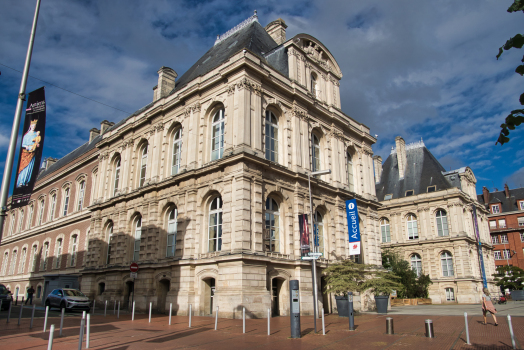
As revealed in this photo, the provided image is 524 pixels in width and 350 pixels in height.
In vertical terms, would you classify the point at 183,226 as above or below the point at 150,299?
above

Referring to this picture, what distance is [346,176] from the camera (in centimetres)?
2975

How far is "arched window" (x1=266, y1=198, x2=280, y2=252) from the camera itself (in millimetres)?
22017

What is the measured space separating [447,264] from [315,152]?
85.1ft

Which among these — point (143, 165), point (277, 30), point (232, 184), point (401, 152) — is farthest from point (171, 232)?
point (401, 152)

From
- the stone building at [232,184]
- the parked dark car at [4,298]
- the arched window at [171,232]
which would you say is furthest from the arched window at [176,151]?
the parked dark car at [4,298]

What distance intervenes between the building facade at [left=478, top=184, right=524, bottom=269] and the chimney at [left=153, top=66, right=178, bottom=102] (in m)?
58.7

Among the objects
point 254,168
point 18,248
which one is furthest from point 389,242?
point 18,248

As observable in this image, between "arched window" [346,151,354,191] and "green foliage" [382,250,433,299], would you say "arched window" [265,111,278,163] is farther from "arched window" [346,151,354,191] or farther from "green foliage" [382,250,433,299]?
"green foliage" [382,250,433,299]

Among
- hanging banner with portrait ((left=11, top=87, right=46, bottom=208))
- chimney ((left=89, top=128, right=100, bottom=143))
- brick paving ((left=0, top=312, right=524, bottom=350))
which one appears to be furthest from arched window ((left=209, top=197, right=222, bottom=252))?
chimney ((left=89, top=128, right=100, bottom=143))

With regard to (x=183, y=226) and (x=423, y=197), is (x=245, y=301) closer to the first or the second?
(x=183, y=226)

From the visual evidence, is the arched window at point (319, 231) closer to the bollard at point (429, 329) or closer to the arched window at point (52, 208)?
the bollard at point (429, 329)

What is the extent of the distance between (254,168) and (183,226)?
587 centimetres

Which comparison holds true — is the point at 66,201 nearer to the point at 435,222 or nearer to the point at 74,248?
the point at 74,248

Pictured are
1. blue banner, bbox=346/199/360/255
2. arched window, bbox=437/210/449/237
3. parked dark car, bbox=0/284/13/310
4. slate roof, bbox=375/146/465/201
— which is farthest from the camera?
slate roof, bbox=375/146/465/201
